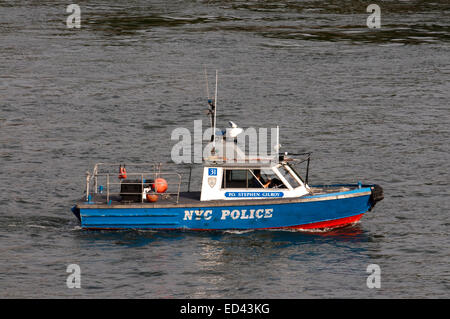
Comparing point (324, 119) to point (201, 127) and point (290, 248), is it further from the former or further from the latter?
point (290, 248)

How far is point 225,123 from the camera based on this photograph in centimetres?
4862

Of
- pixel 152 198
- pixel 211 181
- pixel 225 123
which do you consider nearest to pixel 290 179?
pixel 211 181

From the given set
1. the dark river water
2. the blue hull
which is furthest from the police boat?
the dark river water

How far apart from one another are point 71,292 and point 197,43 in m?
49.5

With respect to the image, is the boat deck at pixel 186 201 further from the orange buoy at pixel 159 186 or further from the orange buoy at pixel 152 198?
the orange buoy at pixel 159 186

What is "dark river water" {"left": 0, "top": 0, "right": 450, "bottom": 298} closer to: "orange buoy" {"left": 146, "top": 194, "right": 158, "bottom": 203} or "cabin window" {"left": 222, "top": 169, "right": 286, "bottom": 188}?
"orange buoy" {"left": 146, "top": 194, "right": 158, "bottom": 203}

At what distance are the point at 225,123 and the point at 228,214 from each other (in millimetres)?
19785

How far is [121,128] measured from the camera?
4800 centimetres

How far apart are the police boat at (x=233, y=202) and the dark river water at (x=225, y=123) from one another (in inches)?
23.6

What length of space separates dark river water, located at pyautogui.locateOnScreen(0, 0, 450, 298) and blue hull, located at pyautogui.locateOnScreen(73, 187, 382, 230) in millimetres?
526

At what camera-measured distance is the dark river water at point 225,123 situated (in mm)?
27297

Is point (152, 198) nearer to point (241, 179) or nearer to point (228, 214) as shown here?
point (228, 214)
